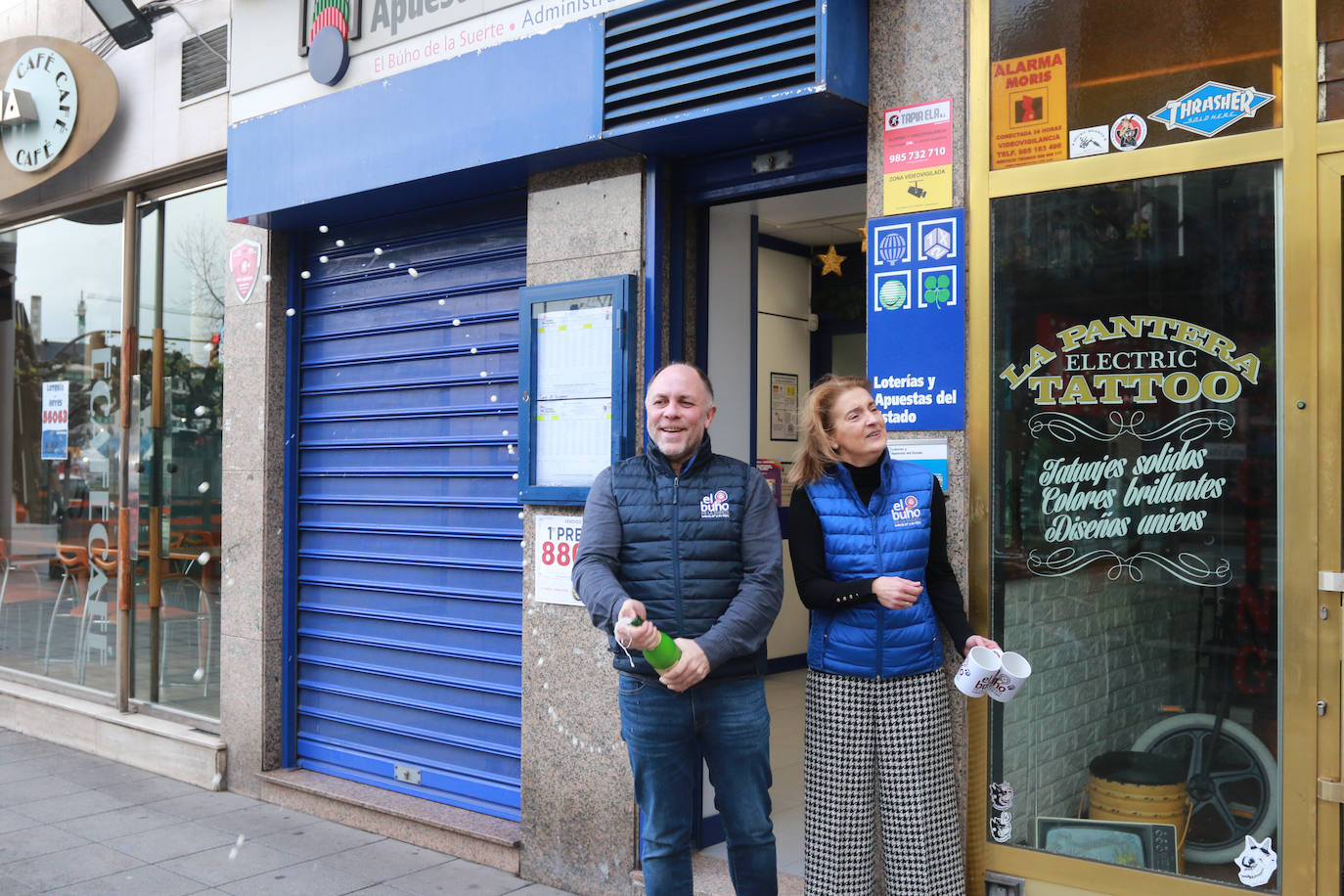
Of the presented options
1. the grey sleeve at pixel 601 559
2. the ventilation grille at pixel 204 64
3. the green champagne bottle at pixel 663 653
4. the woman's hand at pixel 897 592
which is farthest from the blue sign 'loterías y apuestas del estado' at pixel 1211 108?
the ventilation grille at pixel 204 64

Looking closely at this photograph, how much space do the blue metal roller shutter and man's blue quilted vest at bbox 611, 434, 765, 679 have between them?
1.93 metres

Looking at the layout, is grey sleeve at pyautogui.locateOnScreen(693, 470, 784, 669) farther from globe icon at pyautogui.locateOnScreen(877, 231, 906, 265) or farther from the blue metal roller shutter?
the blue metal roller shutter

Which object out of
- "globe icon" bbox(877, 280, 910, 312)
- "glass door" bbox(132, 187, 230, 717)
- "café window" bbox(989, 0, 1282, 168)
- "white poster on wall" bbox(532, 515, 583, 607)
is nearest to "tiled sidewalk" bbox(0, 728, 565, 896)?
"glass door" bbox(132, 187, 230, 717)

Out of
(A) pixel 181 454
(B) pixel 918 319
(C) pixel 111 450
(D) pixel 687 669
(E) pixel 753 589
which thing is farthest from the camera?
(C) pixel 111 450

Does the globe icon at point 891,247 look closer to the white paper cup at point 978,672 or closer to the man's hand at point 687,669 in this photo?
the white paper cup at point 978,672

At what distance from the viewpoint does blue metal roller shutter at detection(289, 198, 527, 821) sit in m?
5.26

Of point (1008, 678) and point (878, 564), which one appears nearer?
point (1008, 678)

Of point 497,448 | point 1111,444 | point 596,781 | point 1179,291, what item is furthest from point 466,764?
point 1179,291

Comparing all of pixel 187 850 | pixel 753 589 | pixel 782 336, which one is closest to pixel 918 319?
pixel 753 589

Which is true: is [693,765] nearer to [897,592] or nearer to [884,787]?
[884,787]

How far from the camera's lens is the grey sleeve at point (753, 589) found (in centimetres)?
314

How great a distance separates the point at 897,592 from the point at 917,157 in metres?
1.52

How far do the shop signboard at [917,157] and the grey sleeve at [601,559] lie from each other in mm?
1385

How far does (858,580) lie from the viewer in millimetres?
3254
